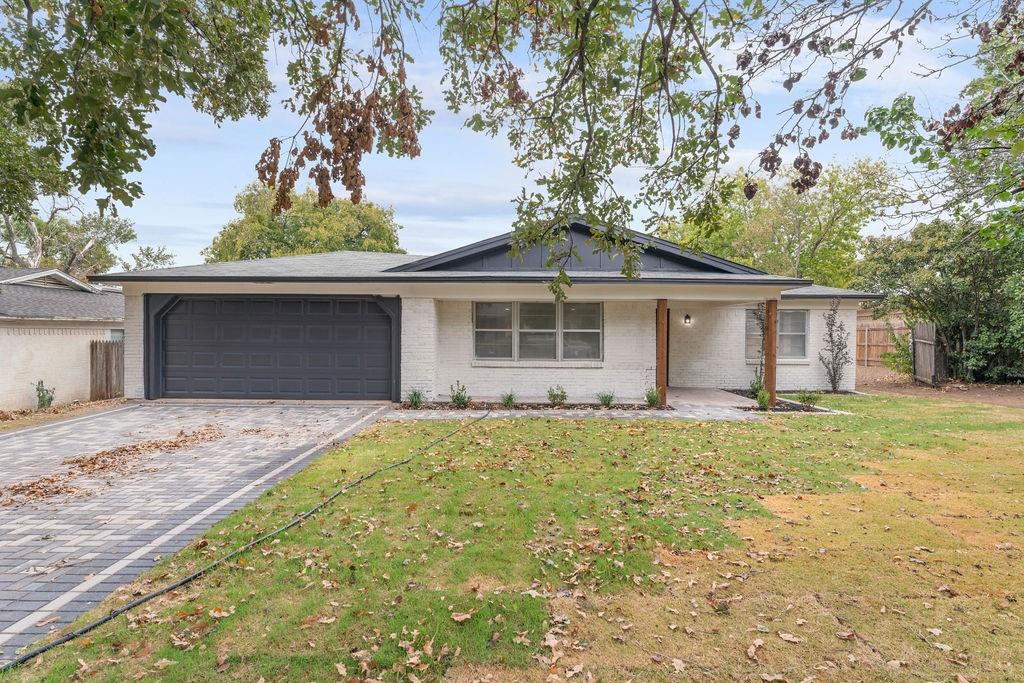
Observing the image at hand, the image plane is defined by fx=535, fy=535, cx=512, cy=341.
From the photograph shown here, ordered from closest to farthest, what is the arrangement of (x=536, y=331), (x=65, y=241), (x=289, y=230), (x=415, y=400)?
(x=415, y=400)
(x=536, y=331)
(x=65, y=241)
(x=289, y=230)

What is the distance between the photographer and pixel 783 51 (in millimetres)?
4320

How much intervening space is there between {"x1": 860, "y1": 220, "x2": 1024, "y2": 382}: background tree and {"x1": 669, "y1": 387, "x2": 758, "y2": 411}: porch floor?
605 centimetres

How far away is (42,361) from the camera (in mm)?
12375

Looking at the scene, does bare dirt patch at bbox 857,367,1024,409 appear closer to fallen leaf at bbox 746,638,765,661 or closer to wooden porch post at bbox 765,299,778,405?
wooden porch post at bbox 765,299,778,405

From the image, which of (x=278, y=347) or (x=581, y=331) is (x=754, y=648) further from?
(x=278, y=347)

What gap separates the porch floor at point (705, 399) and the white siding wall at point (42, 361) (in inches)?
567

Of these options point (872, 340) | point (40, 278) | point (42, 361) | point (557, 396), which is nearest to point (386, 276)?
point (557, 396)

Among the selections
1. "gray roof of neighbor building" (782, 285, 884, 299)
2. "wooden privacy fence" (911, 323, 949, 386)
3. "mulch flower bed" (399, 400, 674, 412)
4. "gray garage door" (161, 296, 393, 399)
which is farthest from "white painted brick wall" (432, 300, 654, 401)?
"wooden privacy fence" (911, 323, 949, 386)

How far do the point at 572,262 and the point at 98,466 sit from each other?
9464mm

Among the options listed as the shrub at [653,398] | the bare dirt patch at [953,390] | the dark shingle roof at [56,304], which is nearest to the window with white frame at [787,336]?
the bare dirt patch at [953,390]

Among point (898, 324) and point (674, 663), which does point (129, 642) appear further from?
point (898, 324)

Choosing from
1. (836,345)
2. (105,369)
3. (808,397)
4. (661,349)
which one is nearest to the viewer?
(661,349)

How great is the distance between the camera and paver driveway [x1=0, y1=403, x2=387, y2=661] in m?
3.64

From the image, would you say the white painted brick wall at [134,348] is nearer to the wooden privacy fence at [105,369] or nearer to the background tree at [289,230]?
the wooden privacy fence at [105,369]
